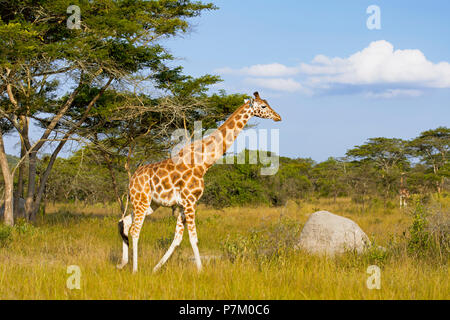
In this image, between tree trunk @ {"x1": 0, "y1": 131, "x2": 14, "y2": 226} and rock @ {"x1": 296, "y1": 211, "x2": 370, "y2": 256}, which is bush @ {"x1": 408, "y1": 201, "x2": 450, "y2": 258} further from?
tree trunk @ {"x1": 0, "y1": 131, "x2": 14, "y2": 226}

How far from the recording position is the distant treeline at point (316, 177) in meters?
26.0

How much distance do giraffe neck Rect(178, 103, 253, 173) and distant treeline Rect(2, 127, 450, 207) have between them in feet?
48.8

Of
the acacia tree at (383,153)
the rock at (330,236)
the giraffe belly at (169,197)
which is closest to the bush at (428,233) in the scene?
the rock at (330,236)

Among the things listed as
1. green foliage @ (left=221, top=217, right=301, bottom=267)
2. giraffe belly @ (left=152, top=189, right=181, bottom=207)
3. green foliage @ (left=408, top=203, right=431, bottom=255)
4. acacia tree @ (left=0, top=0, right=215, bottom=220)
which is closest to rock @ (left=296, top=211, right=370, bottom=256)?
green foliage @ (left=221, top=217, right=301, bottom=267)

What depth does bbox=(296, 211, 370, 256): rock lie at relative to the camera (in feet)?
27.8

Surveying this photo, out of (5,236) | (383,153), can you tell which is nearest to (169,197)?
(5,236)

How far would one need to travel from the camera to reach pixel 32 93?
13.5 m

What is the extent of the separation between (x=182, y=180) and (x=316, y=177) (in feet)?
121

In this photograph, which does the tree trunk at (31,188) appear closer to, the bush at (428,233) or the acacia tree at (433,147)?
the bush at (428,233)

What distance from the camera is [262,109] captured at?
6.70 meters

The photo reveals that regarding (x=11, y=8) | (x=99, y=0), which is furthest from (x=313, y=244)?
(x=11, y=8)

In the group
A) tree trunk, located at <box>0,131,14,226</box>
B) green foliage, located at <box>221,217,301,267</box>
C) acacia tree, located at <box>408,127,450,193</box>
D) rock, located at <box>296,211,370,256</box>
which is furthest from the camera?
acacia tree, located at <box>408,127,450,193</box>

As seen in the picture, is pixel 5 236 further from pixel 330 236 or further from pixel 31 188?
pixel 330 236
